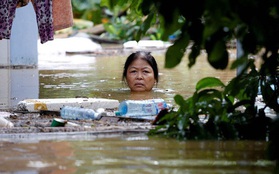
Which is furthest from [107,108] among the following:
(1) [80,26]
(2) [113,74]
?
(1) [80,26]

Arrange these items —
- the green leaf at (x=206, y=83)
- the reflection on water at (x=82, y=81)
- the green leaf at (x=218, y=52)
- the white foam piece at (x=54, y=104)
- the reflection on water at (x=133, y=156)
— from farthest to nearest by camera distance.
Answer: the reflection on water at (x=82, y=81)
the white foam piece at (x=54, y=104)
the green leaf at (x=206, y=83)
the reflection on water at (x=133, y=156)
the green leaf at (x=218, y=52)

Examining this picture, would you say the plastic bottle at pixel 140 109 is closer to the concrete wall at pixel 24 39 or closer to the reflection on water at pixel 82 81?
the reflection on water at pixel 82 81

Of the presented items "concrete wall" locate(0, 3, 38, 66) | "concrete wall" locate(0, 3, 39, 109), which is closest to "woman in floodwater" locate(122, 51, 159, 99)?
"concrete wall" locate(0, 3, 39, 109)

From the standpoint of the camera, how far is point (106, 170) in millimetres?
3709

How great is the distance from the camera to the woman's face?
8195 mm

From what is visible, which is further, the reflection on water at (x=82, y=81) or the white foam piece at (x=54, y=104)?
the reflection on water at (x=82, y=81)

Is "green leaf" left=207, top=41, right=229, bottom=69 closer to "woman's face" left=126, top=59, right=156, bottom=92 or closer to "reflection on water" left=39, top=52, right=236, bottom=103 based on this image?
"reflection on water" left=39, top=52, right=236, bottom=103

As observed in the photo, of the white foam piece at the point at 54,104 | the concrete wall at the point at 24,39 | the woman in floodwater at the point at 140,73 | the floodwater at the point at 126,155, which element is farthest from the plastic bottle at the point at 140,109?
the concrete wall at the point at 24,39

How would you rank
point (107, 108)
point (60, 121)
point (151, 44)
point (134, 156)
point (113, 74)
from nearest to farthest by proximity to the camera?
point (134, 156), point (60, 121), point (107, 108), point (113, 74), point (151, 44)

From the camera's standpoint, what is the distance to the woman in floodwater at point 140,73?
8.20 meters

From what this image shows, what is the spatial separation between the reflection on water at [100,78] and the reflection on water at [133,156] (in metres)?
2.59

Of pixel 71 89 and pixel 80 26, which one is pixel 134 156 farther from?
pixel 80 26

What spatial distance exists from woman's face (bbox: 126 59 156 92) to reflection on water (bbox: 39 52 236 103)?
11 centimetres

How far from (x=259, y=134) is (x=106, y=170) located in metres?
1.30
